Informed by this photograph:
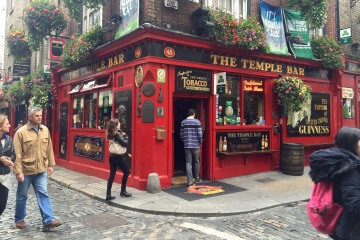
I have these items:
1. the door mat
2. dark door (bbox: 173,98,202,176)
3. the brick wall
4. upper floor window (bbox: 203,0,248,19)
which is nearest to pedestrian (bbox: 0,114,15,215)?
the door mat

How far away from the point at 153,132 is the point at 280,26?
241 inches

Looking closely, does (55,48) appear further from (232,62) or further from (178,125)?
(232,62)

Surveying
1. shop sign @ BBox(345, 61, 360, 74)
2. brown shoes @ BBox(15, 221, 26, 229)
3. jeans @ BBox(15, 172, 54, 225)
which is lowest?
brown shoes @ BBox(15, 221, 26, 229)

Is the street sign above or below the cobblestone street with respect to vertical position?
above

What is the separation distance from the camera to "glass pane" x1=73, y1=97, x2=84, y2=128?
1114 centimetres

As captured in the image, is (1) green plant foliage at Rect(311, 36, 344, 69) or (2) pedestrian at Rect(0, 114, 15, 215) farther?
(1) green plant foliage at Rect(311, 36, 344, 69)

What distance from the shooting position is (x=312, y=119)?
1105 centimetres

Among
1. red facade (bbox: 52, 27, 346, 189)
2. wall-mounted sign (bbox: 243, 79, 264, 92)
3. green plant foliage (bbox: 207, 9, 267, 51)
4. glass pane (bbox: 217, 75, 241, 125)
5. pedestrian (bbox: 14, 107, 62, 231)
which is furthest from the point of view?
wall-mounted sign (bbox: 243, 79, 264, 92)

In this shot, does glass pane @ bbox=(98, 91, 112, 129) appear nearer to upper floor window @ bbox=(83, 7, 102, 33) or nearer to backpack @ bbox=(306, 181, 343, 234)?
upper floor window @ bbox=(83, 7, 102, 33)

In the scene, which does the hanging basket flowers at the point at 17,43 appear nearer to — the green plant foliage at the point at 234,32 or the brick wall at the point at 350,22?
the green plant foliage at the point at 234,32

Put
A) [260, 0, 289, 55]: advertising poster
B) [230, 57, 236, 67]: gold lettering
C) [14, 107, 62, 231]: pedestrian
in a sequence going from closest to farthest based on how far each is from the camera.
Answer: [14, 107, 62, 231]: pedestrian
[230, 57, 236, 67]: gold lettering
[260, 0, 289, 55]: advertising poster

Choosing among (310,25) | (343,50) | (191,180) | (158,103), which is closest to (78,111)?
(158,103)

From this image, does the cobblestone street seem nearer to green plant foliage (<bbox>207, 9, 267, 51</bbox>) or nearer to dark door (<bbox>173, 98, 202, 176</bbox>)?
dark door (<bbox>173, 98, 202, 176</bbox>)

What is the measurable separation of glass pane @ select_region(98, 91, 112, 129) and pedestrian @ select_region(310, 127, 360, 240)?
7.66 meters
